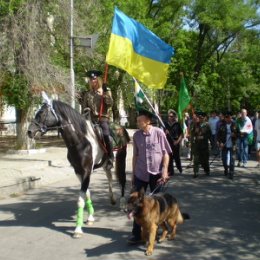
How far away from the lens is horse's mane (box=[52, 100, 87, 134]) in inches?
297

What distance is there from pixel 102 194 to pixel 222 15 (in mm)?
23591

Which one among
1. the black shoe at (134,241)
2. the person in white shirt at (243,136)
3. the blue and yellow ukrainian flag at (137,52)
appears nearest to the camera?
the black shoe at (134,241)

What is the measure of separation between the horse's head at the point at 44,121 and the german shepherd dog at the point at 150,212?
2059 mm

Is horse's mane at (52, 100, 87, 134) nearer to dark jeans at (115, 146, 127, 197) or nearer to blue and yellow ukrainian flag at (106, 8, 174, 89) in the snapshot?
blue and yellow ukrainian flag at (106, 8, 174, 89)

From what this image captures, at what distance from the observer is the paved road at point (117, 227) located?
20.7 ft

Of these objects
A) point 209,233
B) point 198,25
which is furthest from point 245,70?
point 209,233

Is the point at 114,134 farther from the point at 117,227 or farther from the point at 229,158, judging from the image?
the point at 229,158

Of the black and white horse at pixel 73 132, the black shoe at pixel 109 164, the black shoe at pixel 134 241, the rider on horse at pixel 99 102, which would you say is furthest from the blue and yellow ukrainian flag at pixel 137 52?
the black shoe at pixel 134 241

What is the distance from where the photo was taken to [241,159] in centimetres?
1586

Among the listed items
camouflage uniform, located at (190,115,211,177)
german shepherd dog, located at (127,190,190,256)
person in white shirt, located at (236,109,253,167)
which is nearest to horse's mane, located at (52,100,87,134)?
german shepherd dog, located at (127,190,190,256)

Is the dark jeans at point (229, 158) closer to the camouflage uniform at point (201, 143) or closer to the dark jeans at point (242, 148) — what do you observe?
the camouflage uniform at point (201, 143)

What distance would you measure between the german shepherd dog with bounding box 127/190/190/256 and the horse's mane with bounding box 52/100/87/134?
188 centimetres

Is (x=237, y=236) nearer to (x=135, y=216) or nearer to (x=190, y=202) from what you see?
(x=135, y=216)

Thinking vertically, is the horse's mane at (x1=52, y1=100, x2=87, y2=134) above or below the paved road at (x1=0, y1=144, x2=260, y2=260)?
above
